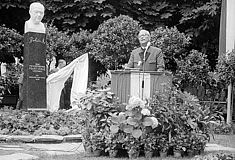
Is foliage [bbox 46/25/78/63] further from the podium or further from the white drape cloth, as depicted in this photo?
the podium

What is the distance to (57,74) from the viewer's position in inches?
476

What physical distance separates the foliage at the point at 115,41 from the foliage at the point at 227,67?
3.26 meters

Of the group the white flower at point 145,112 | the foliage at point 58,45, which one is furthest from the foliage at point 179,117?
the foliage at point 58,45

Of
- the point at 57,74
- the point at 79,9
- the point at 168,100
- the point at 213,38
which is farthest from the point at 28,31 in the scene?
the point at 213,38

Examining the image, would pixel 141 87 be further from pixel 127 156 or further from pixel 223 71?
pixel 223 71

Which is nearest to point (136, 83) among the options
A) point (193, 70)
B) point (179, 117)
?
point (179, 117)

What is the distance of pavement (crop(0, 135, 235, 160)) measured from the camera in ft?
19.6

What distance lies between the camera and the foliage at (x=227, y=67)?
10.8 m

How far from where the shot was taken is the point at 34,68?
10.0 m

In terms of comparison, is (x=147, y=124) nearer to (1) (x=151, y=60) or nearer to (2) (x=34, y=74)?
(1) (x=151, y=60)

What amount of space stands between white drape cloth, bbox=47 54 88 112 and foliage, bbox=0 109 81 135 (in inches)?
85.8

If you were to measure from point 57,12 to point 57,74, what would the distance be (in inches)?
189

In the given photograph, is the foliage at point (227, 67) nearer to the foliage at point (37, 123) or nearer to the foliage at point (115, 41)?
the foliage at point (115, 41)

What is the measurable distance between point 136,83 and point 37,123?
9.65 ft
